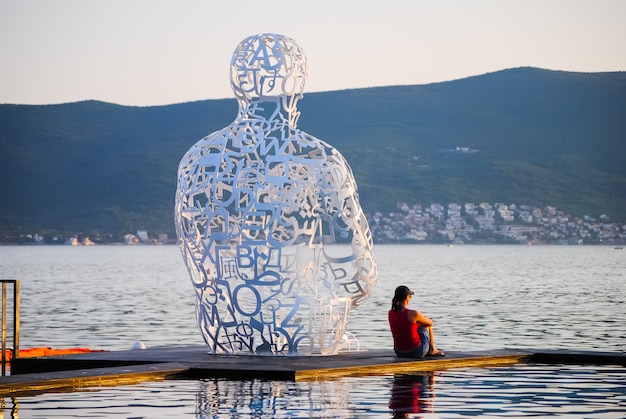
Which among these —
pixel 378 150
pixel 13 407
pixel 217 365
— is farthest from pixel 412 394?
pixel 378 150

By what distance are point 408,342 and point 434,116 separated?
574 feet

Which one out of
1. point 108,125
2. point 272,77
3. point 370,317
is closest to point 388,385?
point 272,77

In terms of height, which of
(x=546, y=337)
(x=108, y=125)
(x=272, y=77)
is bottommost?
(x=546, y=337)

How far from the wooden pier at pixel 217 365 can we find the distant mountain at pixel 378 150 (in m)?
135

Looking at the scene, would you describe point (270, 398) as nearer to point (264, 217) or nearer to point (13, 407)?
point (13, 407)

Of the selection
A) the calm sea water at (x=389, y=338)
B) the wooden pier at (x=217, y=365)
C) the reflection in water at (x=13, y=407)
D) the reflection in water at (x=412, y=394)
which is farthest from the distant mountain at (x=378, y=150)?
the reflection in water at (x=13, y=407)

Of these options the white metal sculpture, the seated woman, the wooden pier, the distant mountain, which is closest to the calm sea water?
the wooden pier

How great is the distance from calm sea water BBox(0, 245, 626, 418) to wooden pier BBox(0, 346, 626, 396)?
38 cm

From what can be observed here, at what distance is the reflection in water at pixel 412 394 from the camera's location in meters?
14.5

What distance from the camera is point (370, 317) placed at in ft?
138

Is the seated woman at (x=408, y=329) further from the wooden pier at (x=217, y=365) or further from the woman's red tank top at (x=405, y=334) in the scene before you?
the wooden pier at (x=217, y=365)

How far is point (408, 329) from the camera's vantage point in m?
19.0

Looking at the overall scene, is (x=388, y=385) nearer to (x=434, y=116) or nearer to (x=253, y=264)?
(x=253, y=264)

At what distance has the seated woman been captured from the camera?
18.7 metres
